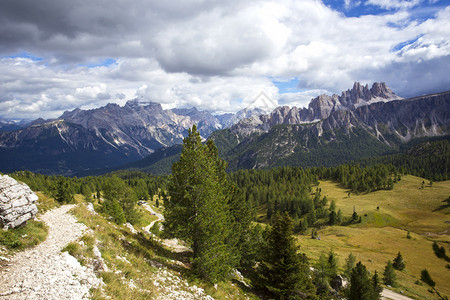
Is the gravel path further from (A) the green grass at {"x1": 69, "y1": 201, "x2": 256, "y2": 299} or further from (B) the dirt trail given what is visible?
(B) the dirt trail

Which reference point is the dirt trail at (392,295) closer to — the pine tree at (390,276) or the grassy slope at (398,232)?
the pine tree at (390,276)

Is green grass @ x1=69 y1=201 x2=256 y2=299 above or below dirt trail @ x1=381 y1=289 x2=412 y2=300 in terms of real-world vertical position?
above

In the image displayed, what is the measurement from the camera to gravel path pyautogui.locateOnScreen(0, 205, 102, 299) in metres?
12.8

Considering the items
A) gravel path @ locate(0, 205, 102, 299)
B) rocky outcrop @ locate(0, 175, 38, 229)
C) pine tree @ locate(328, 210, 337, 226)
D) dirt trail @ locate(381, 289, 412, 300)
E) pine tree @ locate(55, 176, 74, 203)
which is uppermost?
rocky outcrop @ locate(0, 175, 38, 229)

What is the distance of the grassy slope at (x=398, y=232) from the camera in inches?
2566

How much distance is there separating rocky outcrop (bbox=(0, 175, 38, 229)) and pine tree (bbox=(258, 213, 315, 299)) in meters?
26.0

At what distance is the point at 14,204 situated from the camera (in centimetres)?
2048

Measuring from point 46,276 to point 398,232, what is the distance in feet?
414

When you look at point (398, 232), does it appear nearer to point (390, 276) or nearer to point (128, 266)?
point (390, 276)

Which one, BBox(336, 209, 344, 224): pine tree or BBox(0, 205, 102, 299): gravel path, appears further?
BBox(336, 209, 344, 224): pine tree

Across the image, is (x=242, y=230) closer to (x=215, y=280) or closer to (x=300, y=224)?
(x=215, y=280)

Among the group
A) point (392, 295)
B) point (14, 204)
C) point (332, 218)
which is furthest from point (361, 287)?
point (332, 218)

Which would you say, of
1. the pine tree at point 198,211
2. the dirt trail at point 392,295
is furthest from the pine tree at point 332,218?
the pine tree at point 198,211

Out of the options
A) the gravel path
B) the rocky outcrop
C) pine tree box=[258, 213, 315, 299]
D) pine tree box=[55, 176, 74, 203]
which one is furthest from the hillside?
the rocky outcrop
